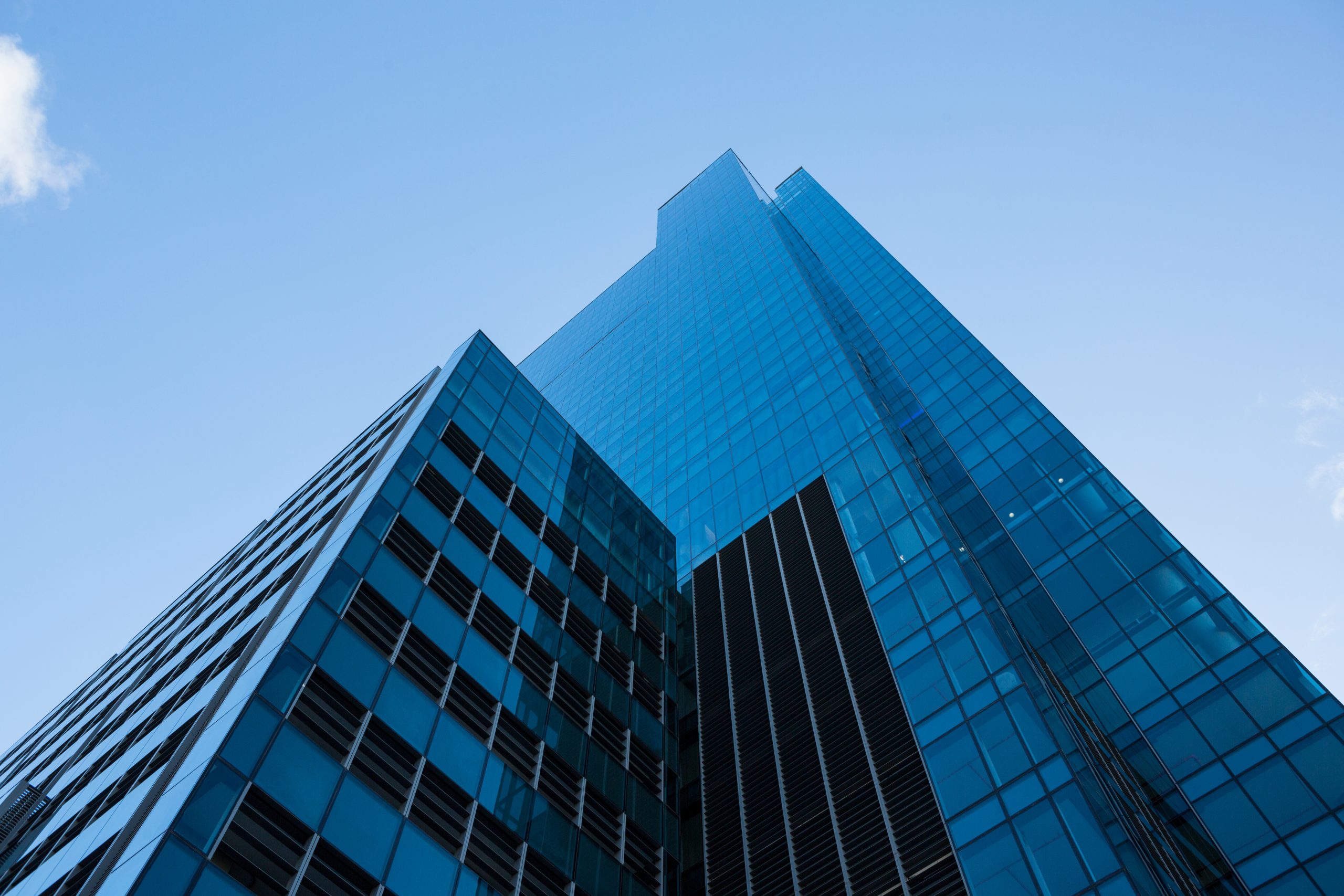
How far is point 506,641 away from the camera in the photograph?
28.1 meters

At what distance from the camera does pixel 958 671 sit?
25719mm

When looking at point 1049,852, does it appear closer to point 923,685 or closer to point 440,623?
point 923,685

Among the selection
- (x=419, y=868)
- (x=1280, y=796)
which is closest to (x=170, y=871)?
(x=419, y=868)

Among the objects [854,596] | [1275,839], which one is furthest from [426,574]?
[1275,839]

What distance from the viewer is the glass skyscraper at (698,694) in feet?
65.6

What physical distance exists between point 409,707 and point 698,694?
1360 centimetres

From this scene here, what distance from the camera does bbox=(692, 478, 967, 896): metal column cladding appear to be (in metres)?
23.1

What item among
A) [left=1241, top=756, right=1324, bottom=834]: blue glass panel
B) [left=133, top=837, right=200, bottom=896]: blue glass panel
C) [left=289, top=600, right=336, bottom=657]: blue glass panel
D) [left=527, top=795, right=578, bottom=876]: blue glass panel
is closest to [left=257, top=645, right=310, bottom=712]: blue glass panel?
[left=289, top=600, right=336, bottom=657]: blue glass panel

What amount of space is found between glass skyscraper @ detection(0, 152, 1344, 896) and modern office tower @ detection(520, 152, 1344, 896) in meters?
0.11

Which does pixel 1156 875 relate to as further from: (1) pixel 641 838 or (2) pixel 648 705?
(2) pixel 648 705

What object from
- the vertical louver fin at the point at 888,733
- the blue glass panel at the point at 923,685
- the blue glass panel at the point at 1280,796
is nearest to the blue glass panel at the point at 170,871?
the vertical louver fin at the point at 888,733

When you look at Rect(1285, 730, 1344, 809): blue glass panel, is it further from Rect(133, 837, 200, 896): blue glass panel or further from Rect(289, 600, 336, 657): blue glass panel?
Rect(133, 837, 200, 896): blue glass panel

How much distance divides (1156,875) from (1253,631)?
39.0 ft

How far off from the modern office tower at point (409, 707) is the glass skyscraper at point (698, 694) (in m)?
0.10
